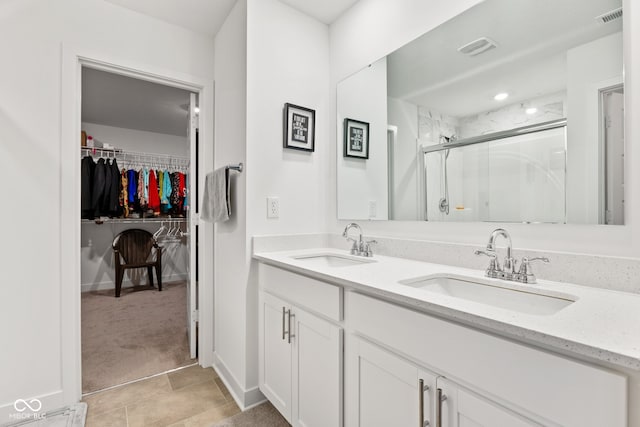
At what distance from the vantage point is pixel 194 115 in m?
2.30

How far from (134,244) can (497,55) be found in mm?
4740

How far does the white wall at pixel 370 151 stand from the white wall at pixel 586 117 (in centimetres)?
86

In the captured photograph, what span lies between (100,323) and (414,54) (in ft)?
12.0

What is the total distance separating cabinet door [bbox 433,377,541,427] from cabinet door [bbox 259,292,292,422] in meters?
0.80

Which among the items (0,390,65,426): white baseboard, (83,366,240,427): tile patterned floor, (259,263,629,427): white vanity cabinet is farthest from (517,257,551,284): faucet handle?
(0,390,65,426): white baseboard

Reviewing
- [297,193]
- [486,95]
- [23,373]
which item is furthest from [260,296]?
[486,95]

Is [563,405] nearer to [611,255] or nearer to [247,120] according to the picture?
[611,255]

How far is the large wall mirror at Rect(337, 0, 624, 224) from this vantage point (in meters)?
1.02

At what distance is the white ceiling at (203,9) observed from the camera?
191 cm

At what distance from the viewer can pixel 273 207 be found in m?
1.85

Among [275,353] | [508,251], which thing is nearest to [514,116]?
[508,251]

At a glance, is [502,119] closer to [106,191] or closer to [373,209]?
[373,209]

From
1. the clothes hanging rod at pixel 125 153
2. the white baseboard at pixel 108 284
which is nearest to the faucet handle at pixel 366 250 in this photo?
the clothes hanging rod at pixel 125 153

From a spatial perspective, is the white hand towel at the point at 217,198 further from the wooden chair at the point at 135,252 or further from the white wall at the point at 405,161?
the wooden chair at the point at 135,252
